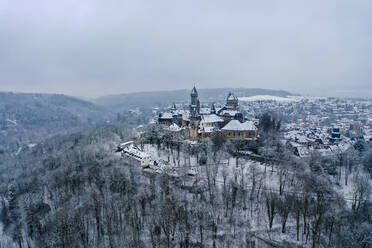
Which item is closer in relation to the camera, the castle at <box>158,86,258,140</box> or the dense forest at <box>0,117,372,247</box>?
the dense forest at <box>0,117,372,247</box>

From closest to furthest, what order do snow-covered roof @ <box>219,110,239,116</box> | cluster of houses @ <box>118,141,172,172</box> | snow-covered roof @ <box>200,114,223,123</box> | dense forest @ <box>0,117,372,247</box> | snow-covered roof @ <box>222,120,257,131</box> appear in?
1. dense forest @ <box>0,117,372,247</box>
2. cluster of houses @ <box>118,141,172,172</box>
3. snow-covered roof @ <box>222,120,257,131</box>
4. snow-covered roof @ <box>200,114,223,123</box>
5. snow-covered roof @ <box>219,110,239,116</box>

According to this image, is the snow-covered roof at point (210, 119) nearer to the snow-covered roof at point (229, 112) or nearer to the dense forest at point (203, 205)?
the snow-covered roof at point (229, 112)

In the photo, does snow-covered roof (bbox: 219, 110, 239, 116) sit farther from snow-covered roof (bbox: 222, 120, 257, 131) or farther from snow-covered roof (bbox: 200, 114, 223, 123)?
snow-covered roof (bbox: 222, 120, 257, 131)

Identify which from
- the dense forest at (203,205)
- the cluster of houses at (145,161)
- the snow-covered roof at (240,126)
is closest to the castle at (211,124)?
the snow-covered roof at (240,126)

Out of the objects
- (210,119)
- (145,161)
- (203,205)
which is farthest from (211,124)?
(203,205)

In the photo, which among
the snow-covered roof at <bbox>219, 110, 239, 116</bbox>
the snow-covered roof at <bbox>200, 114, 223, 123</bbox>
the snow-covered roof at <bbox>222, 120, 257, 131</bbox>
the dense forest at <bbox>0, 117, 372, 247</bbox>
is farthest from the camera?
the snow-covered roof at <bbox>219, 110, 239, 116</bbox>

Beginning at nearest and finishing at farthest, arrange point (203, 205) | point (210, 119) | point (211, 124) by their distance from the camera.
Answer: point (203, 205), point (211, 124), point (210, 119)

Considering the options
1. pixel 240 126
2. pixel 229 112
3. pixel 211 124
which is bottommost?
pixel 211 124

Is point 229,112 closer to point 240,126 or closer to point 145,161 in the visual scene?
point 240,126

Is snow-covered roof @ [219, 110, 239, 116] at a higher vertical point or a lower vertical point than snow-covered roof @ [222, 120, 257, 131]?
higher

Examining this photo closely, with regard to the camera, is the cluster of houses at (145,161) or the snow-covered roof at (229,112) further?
the snow-covered roof at (229,112)

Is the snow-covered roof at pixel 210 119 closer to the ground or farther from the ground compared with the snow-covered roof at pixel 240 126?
farther from the ground

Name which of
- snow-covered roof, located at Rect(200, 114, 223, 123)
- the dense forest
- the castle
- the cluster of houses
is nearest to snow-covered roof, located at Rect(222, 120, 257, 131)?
the castle
